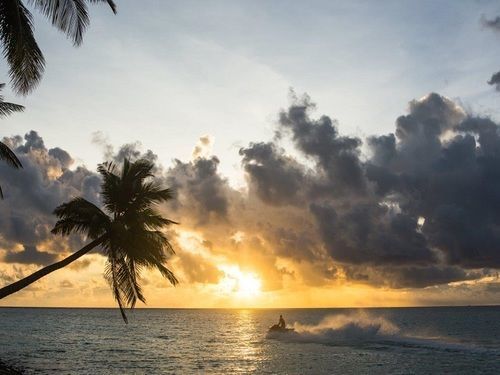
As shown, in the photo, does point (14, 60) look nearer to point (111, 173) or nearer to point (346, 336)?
point (111, 173)

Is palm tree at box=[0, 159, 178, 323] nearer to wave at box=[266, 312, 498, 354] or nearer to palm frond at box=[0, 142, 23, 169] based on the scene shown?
palm frond at box=[0, 142, 23, 169]

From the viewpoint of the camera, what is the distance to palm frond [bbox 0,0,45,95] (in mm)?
14531

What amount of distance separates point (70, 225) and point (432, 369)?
34.3 m

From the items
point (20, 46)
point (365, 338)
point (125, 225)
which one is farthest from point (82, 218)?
point (365, 338)

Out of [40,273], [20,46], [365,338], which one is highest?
[20,46]

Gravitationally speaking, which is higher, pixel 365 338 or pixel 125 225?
pixel 125 225

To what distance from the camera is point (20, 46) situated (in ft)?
47.8

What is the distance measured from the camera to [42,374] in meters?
37.3

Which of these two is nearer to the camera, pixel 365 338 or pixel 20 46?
pixel 20 46

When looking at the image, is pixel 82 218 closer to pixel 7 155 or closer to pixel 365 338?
pixel 7 155

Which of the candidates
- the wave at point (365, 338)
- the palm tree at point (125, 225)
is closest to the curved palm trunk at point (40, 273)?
the palm tree at point (125, 225)

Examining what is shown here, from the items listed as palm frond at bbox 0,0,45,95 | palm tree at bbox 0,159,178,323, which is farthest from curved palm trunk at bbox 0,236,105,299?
palm frond at bbox 0,0,45,95

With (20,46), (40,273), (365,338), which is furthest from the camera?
(365,338)

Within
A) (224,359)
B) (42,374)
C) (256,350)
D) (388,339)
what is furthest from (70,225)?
(388,339)
